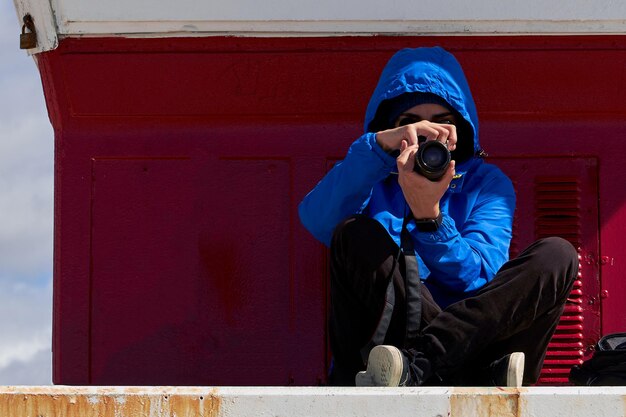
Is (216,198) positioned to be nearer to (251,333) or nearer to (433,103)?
(251,333)

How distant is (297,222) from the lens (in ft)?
11.6

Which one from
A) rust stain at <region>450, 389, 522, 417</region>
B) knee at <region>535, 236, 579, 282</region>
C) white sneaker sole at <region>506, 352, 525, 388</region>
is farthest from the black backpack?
rust stain at <region>450, 389, 522, 417</region>

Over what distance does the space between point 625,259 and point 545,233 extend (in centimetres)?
25

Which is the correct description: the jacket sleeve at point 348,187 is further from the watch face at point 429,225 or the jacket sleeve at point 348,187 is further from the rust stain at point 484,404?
the rust stain at point 484,404

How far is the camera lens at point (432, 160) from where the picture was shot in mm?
2664

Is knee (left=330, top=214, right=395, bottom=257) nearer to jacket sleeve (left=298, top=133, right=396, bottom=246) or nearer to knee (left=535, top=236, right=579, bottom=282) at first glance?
jacket sleeve (left=298, top=133, right=396, bottom=246)

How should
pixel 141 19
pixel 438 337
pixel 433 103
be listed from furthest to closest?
pixel 141 19 → pixel 433 103 → pixel 438 337

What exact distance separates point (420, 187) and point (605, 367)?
68 cm

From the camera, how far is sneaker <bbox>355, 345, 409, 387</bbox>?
2.45 metres

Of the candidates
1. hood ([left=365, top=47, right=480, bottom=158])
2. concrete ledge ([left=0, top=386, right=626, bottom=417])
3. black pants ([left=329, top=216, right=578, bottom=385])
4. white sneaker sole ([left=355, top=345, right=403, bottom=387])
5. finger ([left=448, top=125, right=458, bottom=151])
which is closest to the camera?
concrete ledge ([left=0, top=386, right=626, bottom=417])

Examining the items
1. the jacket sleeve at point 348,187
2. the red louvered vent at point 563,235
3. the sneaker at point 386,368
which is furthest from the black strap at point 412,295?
the red louvered vent at point 563,235

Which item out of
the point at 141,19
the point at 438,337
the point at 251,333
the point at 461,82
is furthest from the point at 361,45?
the point at 438,337

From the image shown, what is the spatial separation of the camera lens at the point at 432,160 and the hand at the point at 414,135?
10cm

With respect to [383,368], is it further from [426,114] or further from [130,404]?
[426,114]
